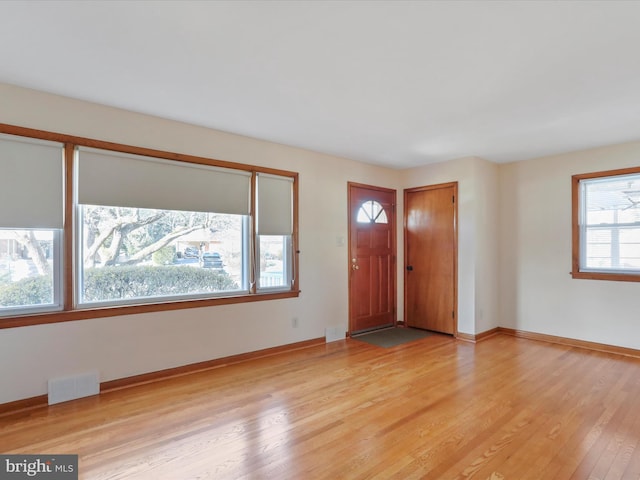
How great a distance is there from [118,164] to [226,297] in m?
1.65

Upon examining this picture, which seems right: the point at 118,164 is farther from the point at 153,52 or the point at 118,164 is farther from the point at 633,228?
the point at 633,228

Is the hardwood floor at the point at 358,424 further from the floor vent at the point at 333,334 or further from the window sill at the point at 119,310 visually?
the floor vent at the point at 333,334

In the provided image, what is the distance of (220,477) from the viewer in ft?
6.33

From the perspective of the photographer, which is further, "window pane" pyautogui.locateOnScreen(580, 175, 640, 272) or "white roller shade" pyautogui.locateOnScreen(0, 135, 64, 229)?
"window pane" pyautogui.locateOnScreen(580, 175, 640, 272)

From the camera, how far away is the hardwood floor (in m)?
2.03

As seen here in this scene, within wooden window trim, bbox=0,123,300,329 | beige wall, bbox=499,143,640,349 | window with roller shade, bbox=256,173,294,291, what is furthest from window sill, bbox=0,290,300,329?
beige wall, bbox=499,143,640,349

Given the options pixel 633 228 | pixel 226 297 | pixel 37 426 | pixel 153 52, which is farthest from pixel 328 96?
pixel 633 228

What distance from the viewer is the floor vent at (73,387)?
9.24 ft

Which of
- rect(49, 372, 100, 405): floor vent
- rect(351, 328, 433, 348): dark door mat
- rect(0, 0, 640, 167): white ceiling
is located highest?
rect(0, 0, 640, 167): white ceiling

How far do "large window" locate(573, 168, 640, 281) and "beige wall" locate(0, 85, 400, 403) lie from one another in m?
2.65

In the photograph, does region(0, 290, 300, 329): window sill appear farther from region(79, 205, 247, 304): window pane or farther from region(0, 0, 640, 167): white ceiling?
region(0, 0, 640, 167): white ceiling

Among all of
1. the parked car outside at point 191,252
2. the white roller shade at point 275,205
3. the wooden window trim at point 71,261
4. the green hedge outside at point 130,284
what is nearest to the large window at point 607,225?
the white roller shade at point 275,205

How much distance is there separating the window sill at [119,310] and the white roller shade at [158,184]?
92 cm

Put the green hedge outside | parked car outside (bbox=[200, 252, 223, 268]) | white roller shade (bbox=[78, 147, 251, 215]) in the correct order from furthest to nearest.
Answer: parked car outside (bbox=[200, 252, 223, 268])
white roller shade (bbox=[78, 147, 251, 215])
the green hedge outside
